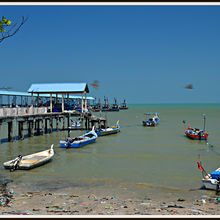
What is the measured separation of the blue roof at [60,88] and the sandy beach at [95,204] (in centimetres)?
2755

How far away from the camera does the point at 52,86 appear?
Answer: 42969 mm

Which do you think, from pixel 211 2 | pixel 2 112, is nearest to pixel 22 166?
pixel 2 112

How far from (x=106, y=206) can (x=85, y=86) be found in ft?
101

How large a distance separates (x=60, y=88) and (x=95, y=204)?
31399 millimetres

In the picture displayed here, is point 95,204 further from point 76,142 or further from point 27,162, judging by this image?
point 76,142

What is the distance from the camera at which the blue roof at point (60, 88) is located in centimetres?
4122

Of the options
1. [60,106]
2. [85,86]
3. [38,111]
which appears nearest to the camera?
[38,111]

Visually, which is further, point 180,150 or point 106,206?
point 180,150

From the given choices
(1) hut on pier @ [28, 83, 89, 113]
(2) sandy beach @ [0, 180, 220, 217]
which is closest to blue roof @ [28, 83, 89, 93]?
(1) hut on pier @ [28, 83, 89, 113]

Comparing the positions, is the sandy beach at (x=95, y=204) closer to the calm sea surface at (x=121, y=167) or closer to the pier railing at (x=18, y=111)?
the calm sea surface at (x=121, y=167)

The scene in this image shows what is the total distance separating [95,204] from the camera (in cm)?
1234

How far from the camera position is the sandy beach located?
440 inches

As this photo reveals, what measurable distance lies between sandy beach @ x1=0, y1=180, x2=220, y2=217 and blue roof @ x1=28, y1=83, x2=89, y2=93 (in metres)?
27.6

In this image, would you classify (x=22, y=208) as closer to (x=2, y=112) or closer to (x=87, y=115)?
(x=2, y=112)
